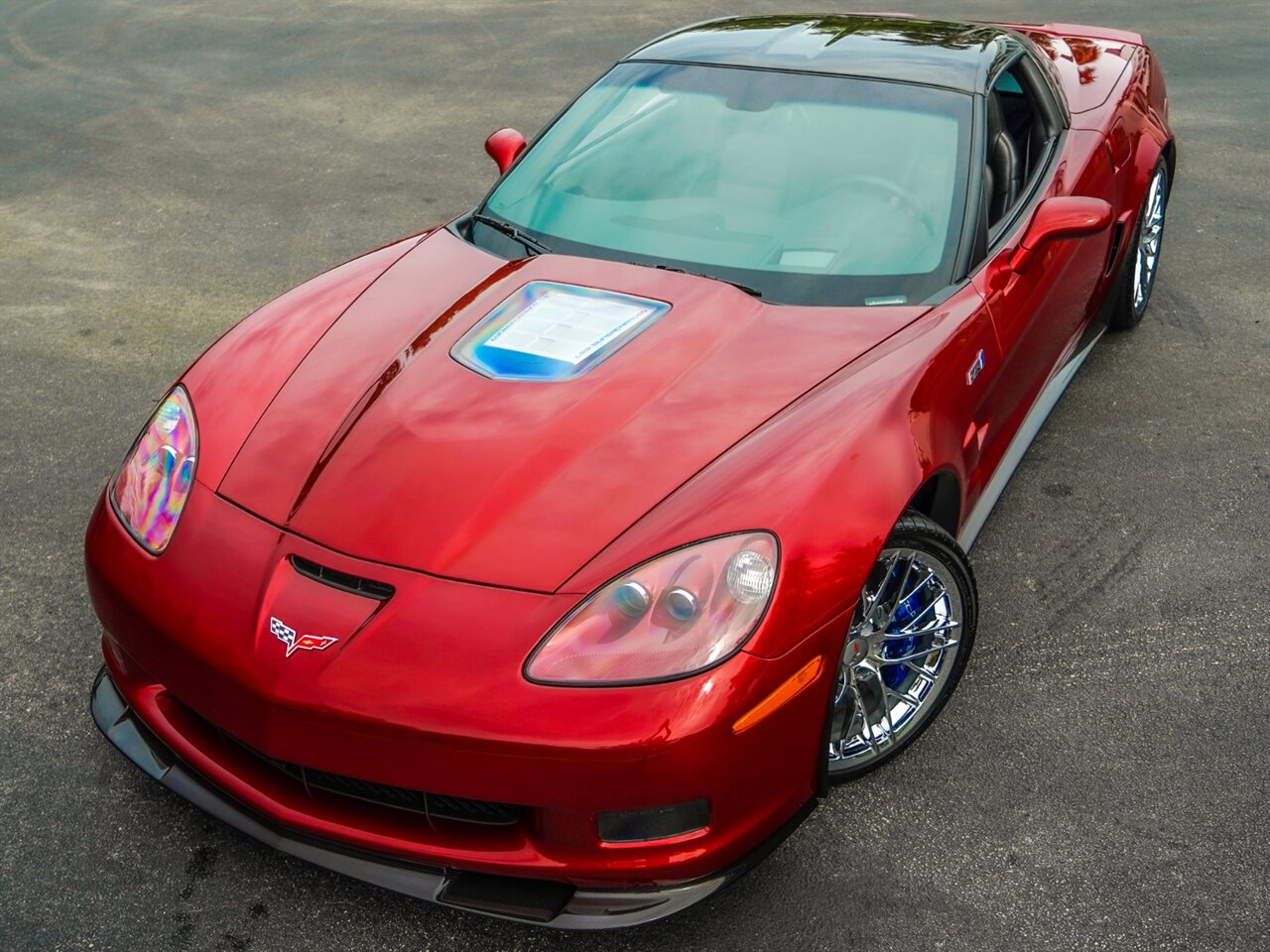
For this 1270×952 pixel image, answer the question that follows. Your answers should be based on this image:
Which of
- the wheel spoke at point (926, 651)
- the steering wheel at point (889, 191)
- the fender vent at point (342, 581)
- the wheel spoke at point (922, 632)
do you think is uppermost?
the steering wheel at point (889, 191)

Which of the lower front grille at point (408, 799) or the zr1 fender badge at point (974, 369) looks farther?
the zr1 fender badge at point (974, 369)

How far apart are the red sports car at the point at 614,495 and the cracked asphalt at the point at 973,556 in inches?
8.6

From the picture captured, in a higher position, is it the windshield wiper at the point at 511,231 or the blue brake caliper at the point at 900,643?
the windshield wiper at the point at 511,231

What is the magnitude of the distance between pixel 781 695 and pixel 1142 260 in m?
3.29

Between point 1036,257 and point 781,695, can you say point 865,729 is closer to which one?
point 781,695

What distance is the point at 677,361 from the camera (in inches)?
111

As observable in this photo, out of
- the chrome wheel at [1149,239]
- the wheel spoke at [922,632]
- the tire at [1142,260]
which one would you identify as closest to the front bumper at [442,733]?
the wheel spoke at [922,632]

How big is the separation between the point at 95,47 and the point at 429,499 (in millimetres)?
7830

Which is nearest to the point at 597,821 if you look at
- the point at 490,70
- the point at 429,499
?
the point at 429,499

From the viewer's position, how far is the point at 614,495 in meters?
2.45

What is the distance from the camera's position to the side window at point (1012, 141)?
3.48 m

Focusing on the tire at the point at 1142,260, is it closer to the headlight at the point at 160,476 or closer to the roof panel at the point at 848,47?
the roof panel at the point at 848,47

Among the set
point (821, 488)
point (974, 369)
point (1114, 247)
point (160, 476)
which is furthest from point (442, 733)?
point (1114, 247)

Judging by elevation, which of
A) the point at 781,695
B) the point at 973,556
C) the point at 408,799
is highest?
the point at 781,695
